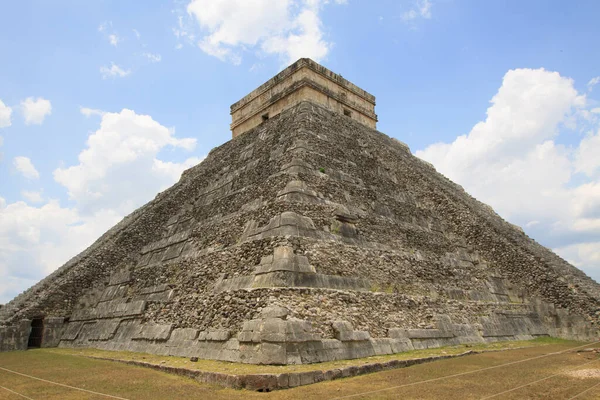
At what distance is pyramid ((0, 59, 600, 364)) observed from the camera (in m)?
8.95

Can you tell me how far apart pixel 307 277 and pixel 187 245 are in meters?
5.48

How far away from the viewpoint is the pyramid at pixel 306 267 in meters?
8.95

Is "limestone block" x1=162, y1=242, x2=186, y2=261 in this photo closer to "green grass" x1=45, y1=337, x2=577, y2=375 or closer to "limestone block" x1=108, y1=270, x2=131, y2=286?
"limestone block" x1=108, y1=270, x2=131, y2=286

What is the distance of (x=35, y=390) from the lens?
711 cm

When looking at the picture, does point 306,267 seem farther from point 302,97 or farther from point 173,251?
point 302,97

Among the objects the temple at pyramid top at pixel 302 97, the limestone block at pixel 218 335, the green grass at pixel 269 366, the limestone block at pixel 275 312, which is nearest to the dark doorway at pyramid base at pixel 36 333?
the green grass at pixel 269 366

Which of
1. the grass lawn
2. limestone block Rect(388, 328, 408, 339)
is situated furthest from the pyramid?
the grass lawn

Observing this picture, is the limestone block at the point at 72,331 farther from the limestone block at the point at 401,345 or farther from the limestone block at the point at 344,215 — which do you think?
the limestone block at the point at 401,345

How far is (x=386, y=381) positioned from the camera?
7.08 meters

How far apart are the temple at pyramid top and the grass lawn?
10.9 m

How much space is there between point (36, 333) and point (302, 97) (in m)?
12.3

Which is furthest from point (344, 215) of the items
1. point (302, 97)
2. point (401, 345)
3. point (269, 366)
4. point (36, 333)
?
point (36, 333)

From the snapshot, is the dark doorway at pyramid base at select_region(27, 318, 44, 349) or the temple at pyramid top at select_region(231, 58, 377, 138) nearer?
the dark doorway at pyramid base at select_region(27, 318, 44, 349)

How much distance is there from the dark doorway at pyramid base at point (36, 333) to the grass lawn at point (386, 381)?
4.25 metres
